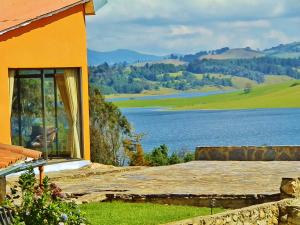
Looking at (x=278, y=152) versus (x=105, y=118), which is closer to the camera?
(x=278, y=152)

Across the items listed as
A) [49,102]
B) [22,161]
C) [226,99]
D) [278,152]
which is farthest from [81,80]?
[226,99]

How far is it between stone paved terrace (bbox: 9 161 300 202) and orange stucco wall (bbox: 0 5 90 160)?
1672mm

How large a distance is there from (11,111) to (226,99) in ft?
534

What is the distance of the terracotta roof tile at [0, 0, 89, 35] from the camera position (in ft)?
63.8

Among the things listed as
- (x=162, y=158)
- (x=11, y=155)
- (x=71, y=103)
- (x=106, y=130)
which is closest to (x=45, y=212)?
(x=11, y=155)

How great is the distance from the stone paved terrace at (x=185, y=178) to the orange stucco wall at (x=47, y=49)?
1672mm

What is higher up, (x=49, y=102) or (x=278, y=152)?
(x=49, y=102)

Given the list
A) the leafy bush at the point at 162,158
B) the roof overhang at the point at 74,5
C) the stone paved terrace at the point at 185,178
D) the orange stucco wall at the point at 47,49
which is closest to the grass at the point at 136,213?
the stone paved terrace at the point at 185,178

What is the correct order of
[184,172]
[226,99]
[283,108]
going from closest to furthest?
[184,172]
[283,108]
[226,99]

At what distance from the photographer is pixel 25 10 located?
67.7ft

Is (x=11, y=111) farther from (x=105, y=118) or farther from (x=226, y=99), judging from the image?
(x=226, y=99)

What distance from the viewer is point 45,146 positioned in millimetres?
20469

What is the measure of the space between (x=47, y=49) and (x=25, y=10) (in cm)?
117

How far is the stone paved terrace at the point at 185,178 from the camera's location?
54.9 feet
